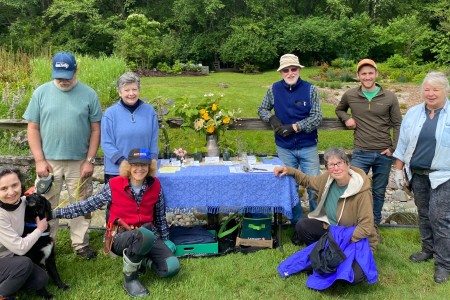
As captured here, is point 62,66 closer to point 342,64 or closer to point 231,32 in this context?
point 342,64

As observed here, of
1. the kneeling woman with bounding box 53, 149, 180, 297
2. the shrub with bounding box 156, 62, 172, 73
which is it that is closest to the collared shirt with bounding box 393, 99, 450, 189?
the kneeling woman with bounding box 53, 149, 180, 297

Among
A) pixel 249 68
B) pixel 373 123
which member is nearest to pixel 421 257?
pixel 373 123

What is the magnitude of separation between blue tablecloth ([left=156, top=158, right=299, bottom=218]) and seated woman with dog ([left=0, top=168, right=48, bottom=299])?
1182 mm

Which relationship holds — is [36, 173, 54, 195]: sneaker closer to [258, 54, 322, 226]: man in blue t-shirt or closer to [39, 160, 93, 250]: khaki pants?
[39, 160, 93, 250]: khaki pants

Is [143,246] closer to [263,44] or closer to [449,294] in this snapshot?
[449,294]

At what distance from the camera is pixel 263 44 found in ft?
72.0

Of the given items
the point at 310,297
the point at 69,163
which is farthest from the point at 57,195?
the point at 310,297

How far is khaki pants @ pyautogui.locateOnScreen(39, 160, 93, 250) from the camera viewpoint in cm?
371

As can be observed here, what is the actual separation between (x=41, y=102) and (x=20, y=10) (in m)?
26.8

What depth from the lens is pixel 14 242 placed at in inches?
114

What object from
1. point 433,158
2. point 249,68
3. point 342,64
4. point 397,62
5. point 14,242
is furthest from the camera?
point 249,68

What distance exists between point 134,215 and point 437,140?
8.55ft

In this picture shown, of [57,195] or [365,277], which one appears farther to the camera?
[57,195]

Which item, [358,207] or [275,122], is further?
[275,122]
